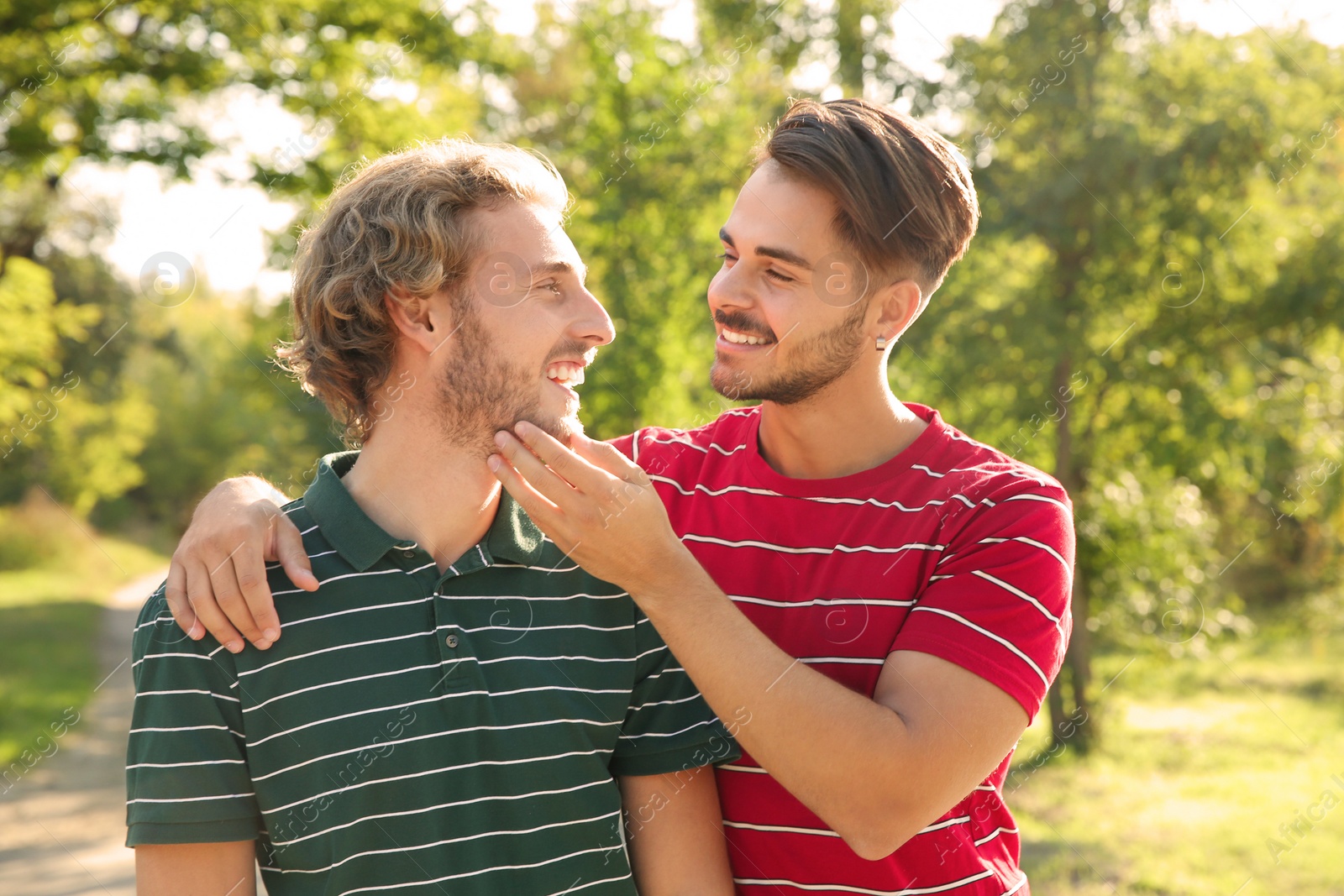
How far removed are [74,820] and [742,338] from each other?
785 cm

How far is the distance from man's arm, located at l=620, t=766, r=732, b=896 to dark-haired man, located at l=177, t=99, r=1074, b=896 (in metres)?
0.14

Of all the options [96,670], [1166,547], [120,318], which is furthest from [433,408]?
[120,318]

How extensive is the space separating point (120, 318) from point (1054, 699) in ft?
91.8

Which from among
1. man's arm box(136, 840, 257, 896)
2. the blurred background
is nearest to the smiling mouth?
man's arm box(136, 840, 257, 896)

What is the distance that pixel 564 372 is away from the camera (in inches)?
103

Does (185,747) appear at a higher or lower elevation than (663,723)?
higher

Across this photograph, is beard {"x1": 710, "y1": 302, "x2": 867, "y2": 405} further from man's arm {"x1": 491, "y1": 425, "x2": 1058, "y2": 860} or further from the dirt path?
the dirt path

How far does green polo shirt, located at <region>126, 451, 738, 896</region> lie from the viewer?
82.7 inches

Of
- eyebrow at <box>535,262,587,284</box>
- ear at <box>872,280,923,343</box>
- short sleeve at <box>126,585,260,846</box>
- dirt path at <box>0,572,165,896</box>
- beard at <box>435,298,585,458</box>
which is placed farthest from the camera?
dirt path at <box>0,572,165,896</box>

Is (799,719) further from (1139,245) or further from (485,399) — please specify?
(1139,245)

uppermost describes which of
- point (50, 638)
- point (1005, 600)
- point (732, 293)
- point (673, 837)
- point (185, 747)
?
point (732, 293)

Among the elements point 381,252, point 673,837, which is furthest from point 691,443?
point 673,837

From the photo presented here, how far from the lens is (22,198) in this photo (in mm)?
16875

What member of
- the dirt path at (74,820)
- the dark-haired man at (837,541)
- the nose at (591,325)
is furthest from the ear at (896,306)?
the dirt path at (74,820)
